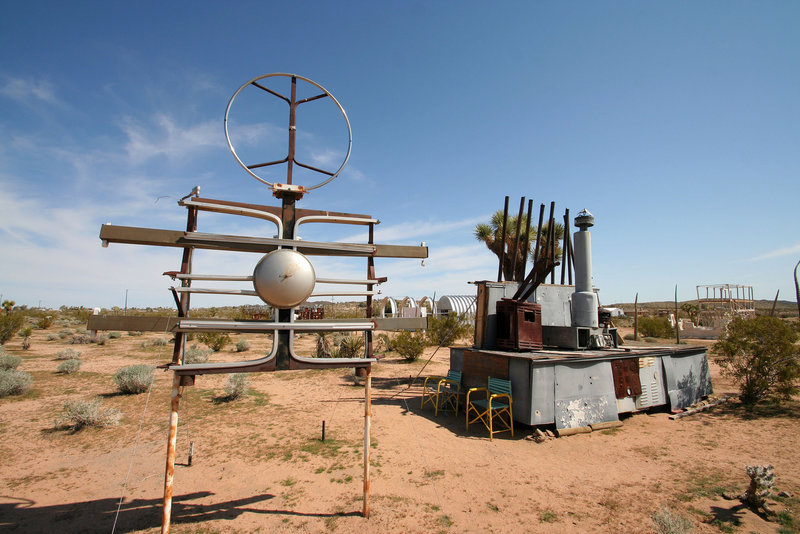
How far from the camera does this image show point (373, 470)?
7.07 m

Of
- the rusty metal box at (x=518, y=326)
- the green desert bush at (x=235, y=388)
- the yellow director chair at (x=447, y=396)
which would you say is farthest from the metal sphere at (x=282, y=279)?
the green desert bush at (x=235, y=388)

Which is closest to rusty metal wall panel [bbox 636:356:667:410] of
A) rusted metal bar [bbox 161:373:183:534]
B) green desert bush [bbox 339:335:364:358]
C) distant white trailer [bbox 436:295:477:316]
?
green desert bush [bbox 339:335:364:358]

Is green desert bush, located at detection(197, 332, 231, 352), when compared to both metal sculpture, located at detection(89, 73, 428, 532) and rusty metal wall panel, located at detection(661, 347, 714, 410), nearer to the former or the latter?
metal sculpture, located at detection(89, 73, 428, 532)

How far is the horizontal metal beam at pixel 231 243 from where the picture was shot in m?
4.03

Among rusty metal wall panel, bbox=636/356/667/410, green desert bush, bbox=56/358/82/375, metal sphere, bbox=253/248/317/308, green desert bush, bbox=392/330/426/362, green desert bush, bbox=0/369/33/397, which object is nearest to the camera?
metal sphere, bbox=253/248/317/308

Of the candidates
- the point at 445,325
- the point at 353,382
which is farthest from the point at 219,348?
the point at 445,325

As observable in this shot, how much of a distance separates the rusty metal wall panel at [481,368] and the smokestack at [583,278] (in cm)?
439

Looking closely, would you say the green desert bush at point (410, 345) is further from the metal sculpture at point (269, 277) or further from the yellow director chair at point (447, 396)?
the metal sculpture at point (269, 277)

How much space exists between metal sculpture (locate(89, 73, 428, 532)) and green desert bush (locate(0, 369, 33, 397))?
40.5 feet

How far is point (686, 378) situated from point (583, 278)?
4716mm

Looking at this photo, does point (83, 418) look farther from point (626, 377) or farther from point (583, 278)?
point (583, 278)

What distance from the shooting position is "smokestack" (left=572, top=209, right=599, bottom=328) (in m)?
12.9

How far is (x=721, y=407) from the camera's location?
1170cm

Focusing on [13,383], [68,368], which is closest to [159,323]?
[13,383]
